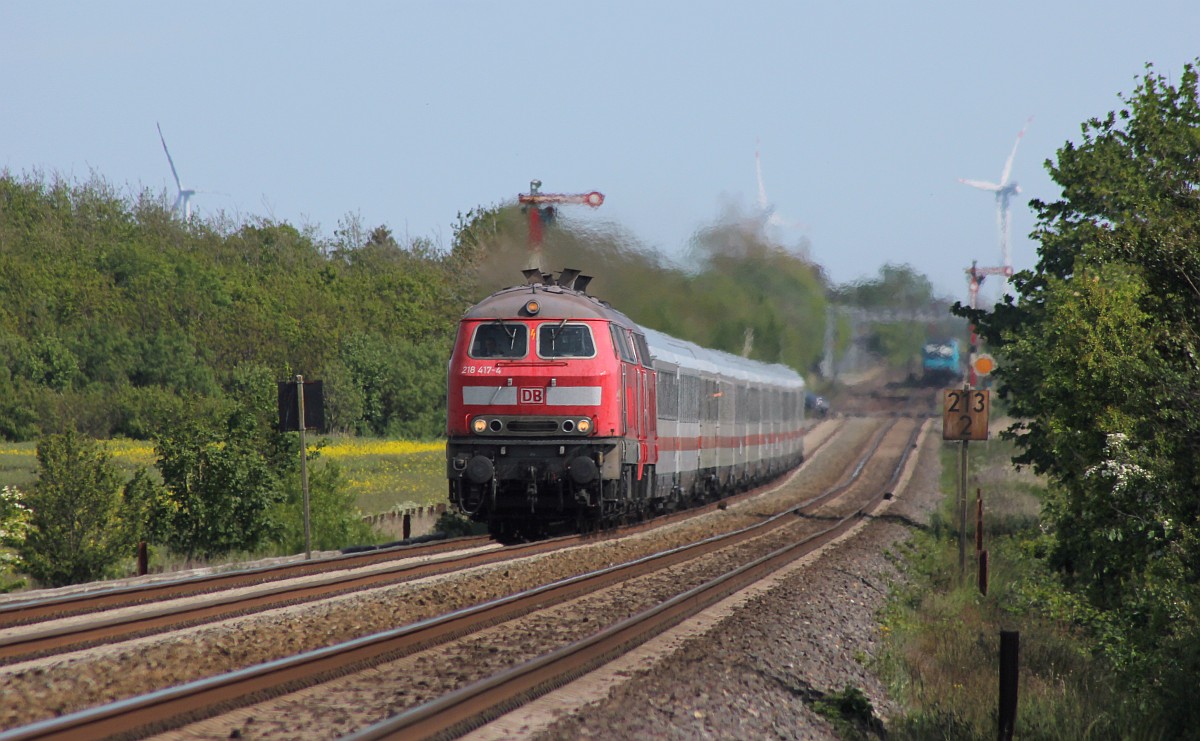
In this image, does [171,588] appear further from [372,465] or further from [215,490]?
[372,465]

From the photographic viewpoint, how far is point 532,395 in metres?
19.2

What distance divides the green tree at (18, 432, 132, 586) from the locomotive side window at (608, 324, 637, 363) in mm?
10278

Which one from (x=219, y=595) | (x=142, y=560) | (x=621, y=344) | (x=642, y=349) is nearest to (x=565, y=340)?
(x=621, y=344)

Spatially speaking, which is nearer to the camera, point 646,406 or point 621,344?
point 621,344

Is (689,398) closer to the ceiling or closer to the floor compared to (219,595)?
closer to the ceiling

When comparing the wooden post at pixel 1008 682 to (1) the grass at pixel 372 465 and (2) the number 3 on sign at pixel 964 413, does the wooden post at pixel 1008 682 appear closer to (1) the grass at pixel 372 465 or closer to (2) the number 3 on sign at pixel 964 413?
(2) the number 3 on sign at pixel 964 413

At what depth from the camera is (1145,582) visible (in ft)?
54.3

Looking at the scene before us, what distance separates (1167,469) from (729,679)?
693 centimetres

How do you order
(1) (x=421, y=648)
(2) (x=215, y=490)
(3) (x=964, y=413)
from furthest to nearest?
(2) (x=215, y=490), (3) (x=964, y=413), (1) (x=421, y=648)

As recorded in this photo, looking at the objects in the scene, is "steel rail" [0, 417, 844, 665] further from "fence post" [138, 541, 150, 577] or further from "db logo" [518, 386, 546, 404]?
"fence post" [138, 541, 150, 577]

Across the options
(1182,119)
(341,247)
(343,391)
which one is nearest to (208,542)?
(1182,119)

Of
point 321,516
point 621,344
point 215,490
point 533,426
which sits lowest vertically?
point 321,516

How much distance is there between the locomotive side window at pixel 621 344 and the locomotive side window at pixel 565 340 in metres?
0.47

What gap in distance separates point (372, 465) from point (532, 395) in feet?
100
